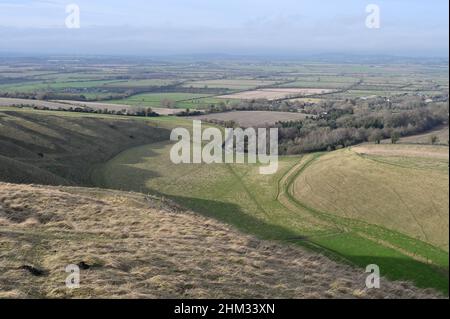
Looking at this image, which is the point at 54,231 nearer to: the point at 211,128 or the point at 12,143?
the point at 12,143

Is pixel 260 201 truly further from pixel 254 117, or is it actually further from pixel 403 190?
pixel 254 117

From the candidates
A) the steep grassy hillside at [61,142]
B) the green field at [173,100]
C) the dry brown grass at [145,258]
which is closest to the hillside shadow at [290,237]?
the dry brown grass at [145,258]

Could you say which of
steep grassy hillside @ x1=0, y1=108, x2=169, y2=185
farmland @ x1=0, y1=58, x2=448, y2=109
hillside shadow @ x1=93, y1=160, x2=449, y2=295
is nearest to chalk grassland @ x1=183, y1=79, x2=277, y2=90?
farmland @ x1=0, y1=58, x2=448, y2=109

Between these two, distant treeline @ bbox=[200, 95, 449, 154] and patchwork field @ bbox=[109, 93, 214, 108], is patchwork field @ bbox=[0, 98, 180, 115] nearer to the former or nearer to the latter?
patchwork field @ bbox=[109, 93, 214, 108]

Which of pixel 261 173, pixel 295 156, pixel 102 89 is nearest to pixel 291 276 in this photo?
pixel 261 173

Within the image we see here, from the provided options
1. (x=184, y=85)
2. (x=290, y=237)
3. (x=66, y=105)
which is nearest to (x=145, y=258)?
(x=290, y=237)

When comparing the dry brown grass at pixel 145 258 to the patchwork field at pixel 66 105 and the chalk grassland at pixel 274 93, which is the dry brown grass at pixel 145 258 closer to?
the patchwork field at pixel 66 105
